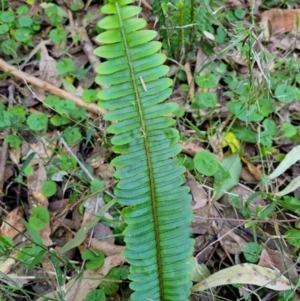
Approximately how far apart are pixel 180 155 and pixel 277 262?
0.50m

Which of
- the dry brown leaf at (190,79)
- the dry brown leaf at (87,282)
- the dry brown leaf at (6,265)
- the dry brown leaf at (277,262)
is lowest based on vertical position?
the dry brown leaf at (277,262)

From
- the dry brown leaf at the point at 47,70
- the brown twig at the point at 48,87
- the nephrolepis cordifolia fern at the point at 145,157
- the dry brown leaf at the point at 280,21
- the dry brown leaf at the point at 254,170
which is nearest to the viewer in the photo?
the nephrolepis cordifolia fern at the point at 145,157

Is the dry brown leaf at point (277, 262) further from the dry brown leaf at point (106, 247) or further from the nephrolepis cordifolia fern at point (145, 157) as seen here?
the dry brown leaf at point (106, 247)

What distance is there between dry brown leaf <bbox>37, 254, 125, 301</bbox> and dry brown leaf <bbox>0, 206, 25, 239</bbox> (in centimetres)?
28

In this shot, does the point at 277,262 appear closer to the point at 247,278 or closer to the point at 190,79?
the point at 247,278

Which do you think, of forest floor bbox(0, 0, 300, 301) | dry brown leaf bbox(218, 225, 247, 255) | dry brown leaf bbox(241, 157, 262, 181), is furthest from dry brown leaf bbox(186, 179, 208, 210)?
dry brown leaf bbox(241, 157, 262, 181)

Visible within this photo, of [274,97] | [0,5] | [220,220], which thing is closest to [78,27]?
[0,5]

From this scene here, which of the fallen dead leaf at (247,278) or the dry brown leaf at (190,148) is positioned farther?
the dry brown leaf at (190,148)

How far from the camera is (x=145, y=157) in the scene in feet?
4.19

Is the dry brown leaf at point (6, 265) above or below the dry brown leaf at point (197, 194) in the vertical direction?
below

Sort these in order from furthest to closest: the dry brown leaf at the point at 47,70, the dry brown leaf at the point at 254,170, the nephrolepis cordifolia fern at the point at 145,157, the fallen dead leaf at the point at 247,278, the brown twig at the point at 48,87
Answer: the dry brown leaf at the point at 47,70, the brown twig at the point at 48,87, the dry brown leaf at the point at 254,170, the fallen dead leaf at the point at 247,278, the nephrolepis cordifolia fern at the point at 145,157

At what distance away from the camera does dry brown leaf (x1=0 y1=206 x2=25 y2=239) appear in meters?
1.72

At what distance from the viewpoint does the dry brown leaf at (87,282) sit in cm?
155

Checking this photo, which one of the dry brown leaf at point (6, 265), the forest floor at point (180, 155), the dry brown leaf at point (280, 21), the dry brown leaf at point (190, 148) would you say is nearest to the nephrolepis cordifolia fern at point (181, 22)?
the forest floor at point (180, 155)
